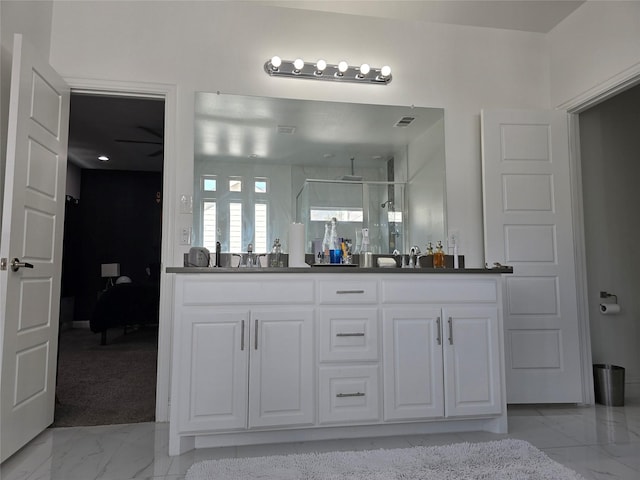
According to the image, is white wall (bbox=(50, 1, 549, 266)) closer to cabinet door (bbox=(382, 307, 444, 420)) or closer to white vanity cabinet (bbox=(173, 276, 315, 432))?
white vanity cabinet (bbox=(173, 276, 315, 432))

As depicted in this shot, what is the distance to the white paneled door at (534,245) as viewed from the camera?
2.85 meters

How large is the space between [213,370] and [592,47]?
3.17 m

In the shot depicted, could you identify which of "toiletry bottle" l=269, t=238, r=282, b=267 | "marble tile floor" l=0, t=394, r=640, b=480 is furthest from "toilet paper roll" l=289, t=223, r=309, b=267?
"marble tile floor" l=0, t=394, r=640, b=480

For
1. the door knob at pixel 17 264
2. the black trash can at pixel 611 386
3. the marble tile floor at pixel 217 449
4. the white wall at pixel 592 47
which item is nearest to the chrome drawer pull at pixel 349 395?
the marble tile floor at pixel 217 449

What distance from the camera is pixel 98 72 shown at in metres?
2.63

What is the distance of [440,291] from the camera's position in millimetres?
2246

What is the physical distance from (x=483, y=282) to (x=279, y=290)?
1.13 meters

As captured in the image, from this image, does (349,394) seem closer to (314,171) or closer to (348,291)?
(348,291)

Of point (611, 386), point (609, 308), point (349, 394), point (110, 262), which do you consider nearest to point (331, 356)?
point (349, 394)

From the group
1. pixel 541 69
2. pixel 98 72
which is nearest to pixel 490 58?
pixel 541 69

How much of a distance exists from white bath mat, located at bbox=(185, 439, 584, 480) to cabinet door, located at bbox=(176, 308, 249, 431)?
0.19m

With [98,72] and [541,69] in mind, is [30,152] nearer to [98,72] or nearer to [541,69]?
[98,72]

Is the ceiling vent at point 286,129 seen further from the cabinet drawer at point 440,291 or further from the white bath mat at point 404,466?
the white bath mat at point 404,466

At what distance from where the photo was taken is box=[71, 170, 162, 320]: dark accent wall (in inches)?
262
